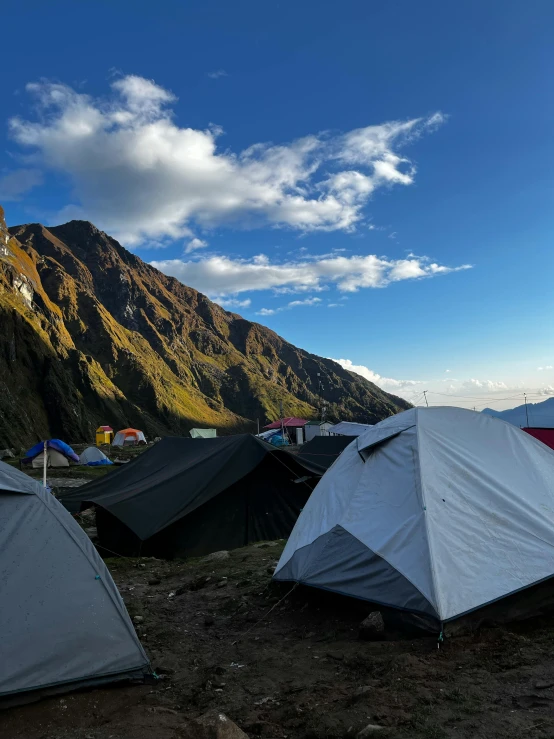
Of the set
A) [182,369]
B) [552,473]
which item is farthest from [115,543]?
[182,369]

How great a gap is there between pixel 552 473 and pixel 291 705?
489cm

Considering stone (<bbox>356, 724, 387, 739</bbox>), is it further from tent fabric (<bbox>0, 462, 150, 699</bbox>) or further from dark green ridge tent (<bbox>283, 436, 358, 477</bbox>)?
dark green ridge tent (<bbox>283, 436, 358, 477</bbox>)

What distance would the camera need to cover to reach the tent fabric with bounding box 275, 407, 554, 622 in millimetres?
5316

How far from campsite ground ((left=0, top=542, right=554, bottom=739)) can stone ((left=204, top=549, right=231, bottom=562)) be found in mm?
3044

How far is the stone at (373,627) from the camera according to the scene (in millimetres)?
5359

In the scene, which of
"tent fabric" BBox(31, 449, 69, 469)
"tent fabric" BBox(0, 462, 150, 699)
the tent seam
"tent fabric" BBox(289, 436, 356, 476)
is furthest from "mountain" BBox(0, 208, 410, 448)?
the tent seam

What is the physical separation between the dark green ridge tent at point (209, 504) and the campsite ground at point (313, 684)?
3.53 metres

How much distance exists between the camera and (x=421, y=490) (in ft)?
19.6

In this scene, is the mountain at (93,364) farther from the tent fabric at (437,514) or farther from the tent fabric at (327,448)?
the tent fabric at (437,514)

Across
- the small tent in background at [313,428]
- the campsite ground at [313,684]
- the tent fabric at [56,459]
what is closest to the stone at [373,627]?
the campsite ground at [313,684]

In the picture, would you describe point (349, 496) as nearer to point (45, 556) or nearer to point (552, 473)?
point (552, 473)

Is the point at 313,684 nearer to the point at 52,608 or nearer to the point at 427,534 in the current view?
the point at 427,534

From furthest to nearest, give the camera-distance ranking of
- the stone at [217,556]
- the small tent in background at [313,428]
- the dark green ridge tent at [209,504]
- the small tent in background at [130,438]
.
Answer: the small tent in background at [313,428], the small tent in background at [130,438], the dark green ridge tent at [209,504], the stone at [217,556]

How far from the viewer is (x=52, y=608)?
182 inches
